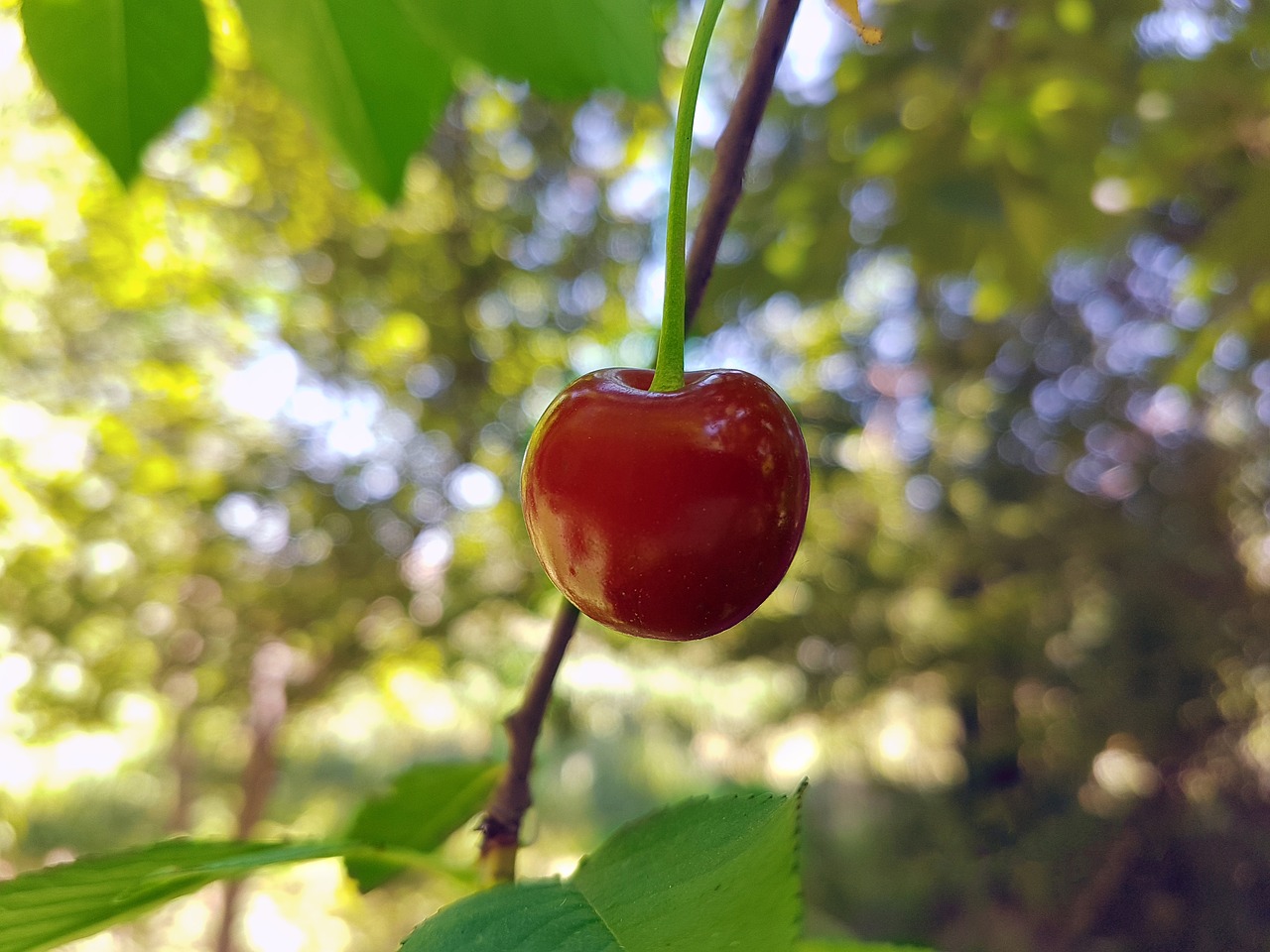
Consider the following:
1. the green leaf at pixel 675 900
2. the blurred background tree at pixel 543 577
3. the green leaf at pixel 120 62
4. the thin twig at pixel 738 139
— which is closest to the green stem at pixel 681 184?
the thin twig at pixel 738 139

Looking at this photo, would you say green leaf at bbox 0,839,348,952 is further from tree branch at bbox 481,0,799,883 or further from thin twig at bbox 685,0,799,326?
thin twig at bbox 685,0,799,326

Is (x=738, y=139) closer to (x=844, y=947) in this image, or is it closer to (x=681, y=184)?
(x=681, y=184)

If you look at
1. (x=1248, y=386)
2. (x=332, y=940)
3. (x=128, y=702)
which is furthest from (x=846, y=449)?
(x=332, y=940)

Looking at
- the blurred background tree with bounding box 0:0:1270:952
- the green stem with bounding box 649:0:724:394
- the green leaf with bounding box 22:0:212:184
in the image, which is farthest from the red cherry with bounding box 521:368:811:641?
the blurred background tree with bounding box 0:0:1270:952

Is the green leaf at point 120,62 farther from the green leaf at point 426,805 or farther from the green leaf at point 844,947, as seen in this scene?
the green leaf at point 844,947

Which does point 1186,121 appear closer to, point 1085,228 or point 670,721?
point 1085,228
